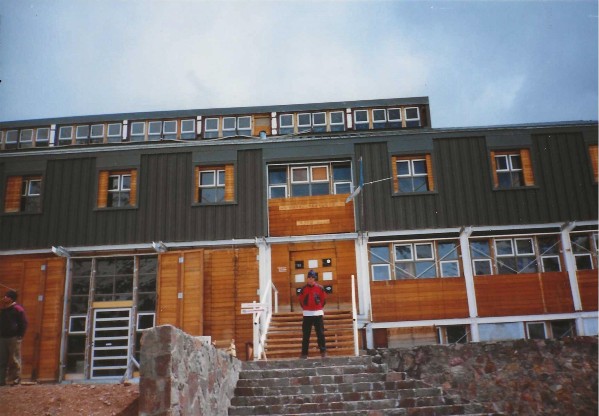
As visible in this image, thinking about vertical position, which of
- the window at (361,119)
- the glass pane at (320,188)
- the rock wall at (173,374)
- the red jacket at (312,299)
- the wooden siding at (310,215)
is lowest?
the rock wall at (173,374)

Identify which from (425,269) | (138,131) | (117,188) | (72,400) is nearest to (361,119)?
(425,269)

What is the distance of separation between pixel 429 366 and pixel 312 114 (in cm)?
1695

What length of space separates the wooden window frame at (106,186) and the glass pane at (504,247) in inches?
468

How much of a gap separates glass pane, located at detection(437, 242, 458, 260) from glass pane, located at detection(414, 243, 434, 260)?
262 millimetres

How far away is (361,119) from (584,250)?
1030 centimetres

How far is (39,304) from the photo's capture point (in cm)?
1873

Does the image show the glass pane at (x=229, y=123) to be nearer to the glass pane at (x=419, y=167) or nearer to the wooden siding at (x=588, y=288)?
the glass pane at (x=419, y=167)

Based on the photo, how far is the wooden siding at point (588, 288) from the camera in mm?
18156

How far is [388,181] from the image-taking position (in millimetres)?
19297

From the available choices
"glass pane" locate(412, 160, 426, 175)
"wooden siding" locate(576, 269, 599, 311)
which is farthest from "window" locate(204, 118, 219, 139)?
"wooden siding" locate(576, 269, 599, 311)

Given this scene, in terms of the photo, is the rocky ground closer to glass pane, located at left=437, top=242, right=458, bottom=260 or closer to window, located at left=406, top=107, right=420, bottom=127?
glass pane, located at left=437, top=242, right=458, bottom=260

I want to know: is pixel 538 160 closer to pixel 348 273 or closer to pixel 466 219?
pixel 466 219

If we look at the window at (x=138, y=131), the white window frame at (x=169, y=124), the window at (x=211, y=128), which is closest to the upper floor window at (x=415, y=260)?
the window at (x=211, y=128)

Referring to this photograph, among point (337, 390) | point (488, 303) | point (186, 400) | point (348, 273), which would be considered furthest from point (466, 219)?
point (186, 400)
